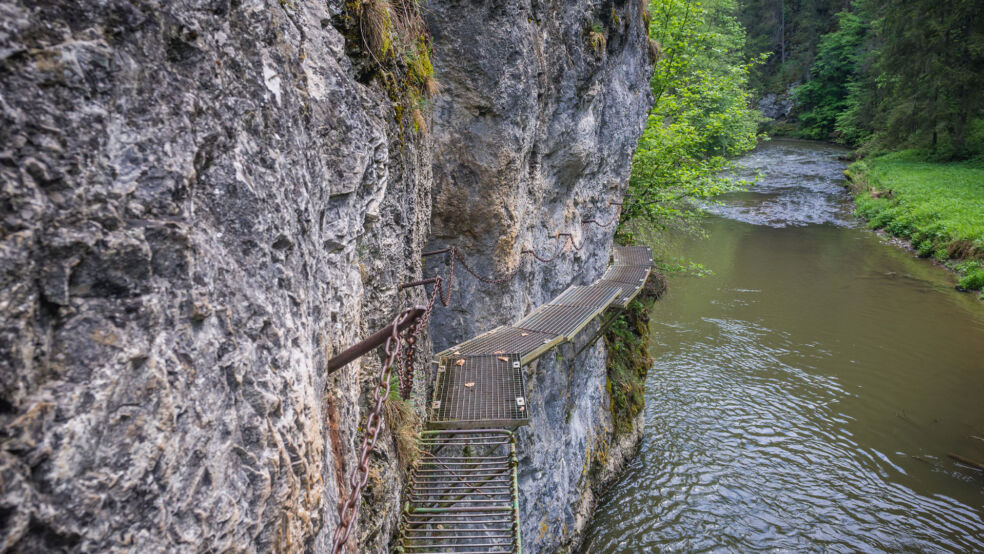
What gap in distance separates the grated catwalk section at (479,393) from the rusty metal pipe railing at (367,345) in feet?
7.52

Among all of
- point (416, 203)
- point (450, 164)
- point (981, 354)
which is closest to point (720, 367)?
point (981, 354)

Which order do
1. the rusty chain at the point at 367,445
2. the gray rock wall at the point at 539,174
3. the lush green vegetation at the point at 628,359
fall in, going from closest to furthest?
the rusty chain at the point at 367,445 → the gray rock wall at the point at 539,174 → the lush green vegetation at the point at 628,359

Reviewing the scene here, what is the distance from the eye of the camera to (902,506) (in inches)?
345

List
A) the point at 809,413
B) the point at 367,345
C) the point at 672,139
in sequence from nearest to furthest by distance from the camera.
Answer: the point at 367,345 → the point at 809,413 → the point at 672,139

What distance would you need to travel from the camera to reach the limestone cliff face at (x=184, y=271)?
4.15 feet

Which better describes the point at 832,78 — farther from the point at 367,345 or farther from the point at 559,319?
the point at 367,345

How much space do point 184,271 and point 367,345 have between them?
1116 millimetres

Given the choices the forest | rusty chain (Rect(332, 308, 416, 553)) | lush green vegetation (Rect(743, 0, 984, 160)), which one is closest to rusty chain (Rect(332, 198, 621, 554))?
rusty chain (Rect(332, 308, 416, 553))

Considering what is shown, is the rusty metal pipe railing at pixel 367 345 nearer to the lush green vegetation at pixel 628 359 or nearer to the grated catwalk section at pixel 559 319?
the grated catwalk section at pixel 559 319

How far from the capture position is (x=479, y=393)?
16.6ft

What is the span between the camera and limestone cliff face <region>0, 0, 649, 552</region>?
1266mm

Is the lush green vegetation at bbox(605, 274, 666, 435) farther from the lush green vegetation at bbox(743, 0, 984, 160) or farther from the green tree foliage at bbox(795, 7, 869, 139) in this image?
the green tree foliage at bbox(795, 7, 869, 139)

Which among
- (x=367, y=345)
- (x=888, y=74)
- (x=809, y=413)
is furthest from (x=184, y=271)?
(x=888, y=74)

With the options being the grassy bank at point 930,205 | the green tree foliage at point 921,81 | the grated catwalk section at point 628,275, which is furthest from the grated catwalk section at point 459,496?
the green tree foliage at point 921,81
